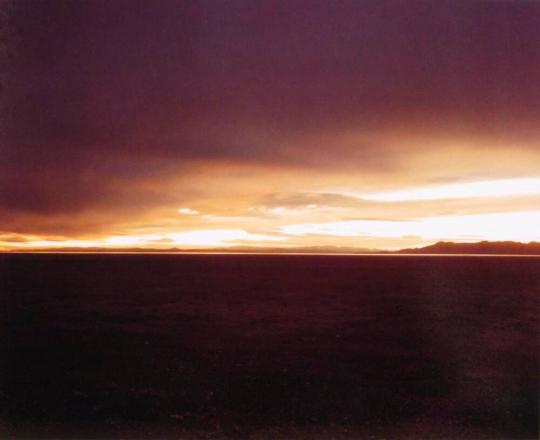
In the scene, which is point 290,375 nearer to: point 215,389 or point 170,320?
point 215,389

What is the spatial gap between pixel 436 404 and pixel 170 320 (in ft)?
30.7

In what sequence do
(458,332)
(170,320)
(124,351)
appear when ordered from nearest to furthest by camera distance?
1. (124,351)
2. (458,332)
3. (170,320)

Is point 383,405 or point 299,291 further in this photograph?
point 299,291

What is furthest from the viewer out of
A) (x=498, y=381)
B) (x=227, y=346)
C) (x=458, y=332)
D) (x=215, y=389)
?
(x=458, y=332)

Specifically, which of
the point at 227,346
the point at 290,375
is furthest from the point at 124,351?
the point at 290,375

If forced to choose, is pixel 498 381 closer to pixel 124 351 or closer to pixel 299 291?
pixel 124 351

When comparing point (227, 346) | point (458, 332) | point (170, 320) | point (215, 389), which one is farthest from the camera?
point (170, 320)

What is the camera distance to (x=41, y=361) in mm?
9359

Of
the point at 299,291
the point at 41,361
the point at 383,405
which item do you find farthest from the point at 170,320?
the point at 299,291

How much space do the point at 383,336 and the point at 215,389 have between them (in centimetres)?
619

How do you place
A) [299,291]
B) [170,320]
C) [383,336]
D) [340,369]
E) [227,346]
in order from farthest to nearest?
[299,291]
[170,320]
[383,336]
[227,346]
[340,369]

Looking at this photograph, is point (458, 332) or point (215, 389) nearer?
point (215, 389)

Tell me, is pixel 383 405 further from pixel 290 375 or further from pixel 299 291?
pixel 299 291

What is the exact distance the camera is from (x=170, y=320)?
14.6 m
